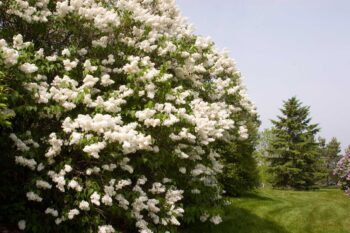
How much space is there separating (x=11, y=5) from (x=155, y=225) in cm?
628

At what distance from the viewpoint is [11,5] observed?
30.5 feet

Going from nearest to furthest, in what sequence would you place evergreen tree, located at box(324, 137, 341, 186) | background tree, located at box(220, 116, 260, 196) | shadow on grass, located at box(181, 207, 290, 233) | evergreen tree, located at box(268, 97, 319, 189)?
shadow on grass, located at box(181, 207, 290, 233) → background tree, located at box(220, 116, 260, 196) → evergreen tree, located at box(268, 97, 319, 189) → evergreen tree, located at box(324, 137, 341, 186)

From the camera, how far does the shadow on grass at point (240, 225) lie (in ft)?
50.8

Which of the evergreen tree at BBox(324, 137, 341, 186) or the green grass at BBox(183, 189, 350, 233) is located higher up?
the evergreen tree at BBox(324, 137, 341, 186)

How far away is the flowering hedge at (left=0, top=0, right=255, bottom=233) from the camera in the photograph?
7.96 metres

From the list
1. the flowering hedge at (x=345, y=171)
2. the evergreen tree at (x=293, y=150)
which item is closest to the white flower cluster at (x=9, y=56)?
the flowering hedge at (x=345, y=171)

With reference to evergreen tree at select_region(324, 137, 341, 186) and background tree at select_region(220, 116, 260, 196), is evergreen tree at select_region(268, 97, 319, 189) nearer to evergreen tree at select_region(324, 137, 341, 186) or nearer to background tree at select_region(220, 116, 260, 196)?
background tree at select_region(220, 116, 260, 196)

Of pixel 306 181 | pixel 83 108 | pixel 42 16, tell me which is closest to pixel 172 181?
pixel 83 108

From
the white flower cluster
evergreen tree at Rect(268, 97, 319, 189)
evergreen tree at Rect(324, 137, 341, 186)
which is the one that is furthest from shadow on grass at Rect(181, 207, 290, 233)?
evergreen tree at Rect(324, 137, 341, 186)

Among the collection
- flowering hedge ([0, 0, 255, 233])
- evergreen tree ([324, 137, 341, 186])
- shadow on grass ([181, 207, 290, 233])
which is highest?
evergreen tree ([324, 137, 341, 186])

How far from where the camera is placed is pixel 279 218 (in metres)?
18.9

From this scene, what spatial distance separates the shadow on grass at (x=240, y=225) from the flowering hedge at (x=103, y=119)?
3113 mm

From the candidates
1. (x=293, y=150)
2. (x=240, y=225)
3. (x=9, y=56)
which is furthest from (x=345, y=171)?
(x=9, y=56)

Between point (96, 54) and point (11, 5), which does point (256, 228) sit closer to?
point (96, 54)
